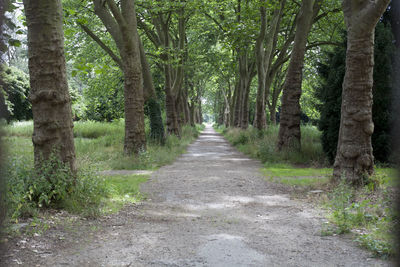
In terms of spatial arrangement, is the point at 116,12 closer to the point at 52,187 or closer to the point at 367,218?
the point at 52,187

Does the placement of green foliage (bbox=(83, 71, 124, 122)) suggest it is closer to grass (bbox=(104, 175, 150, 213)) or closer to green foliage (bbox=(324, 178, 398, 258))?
grass (bbox=(104, 175, 150, 213))

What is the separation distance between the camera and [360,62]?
283 inches

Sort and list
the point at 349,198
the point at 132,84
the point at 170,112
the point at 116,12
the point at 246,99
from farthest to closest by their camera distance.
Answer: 1. the point at 246,99
2. the point at 170,112
3. the point at 132,84
4. the point at 116,12
5. the point at 349,198

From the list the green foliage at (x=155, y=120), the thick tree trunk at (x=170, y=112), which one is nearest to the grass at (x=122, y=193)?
the green foliage at (x=155, y=120)

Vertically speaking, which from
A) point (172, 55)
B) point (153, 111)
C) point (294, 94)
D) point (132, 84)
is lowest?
point (153, 111)

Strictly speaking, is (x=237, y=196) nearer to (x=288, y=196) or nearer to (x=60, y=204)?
(x=288, y=196)

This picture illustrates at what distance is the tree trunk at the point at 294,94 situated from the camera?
43.1 feet

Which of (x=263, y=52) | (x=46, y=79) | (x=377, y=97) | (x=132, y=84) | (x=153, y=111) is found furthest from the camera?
(x=263, y=52)

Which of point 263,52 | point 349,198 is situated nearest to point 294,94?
point 263,52

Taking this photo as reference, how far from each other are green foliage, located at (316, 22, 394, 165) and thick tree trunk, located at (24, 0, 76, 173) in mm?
8823

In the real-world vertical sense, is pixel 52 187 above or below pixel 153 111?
below

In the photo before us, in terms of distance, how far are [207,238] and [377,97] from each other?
8.66 meters

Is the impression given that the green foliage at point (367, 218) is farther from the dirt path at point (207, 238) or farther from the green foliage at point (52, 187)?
the green foliage at point (52, 187)

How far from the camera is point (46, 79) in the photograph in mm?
5648
